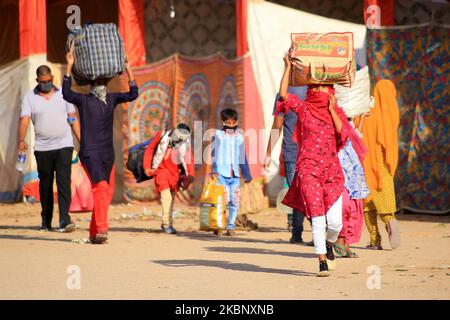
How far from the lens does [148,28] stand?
19344mm

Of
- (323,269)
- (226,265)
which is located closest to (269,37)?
(226,265)

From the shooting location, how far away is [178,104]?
1739 centimetres

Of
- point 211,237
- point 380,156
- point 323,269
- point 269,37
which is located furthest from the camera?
point 269,37

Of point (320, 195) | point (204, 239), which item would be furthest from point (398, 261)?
point (204, 239)

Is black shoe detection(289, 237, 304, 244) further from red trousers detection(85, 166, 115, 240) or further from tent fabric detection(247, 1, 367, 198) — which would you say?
tent fabric detection(247, 1, 367, 198)

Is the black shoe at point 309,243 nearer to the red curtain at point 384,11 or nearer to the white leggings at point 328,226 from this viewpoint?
the white leggings at point 328,226

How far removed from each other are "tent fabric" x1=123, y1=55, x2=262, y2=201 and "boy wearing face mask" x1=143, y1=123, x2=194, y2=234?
3.60 meters

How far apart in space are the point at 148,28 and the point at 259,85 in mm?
3647

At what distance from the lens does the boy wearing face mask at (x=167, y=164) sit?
1299 centimetres

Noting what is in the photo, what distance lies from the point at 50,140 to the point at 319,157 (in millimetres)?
5042

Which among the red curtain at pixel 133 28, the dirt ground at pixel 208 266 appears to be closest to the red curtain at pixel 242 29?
the red curtain at pixel 133 28

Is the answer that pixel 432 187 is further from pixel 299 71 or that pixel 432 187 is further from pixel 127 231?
pixel 299 71

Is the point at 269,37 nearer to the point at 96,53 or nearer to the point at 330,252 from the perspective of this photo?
the point at 96,53

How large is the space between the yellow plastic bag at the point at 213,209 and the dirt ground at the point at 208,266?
0.19 m
